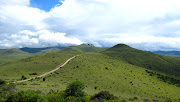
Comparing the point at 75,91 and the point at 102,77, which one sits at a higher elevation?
the point at 75,91

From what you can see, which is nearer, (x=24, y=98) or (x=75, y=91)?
(x=24, y=98)

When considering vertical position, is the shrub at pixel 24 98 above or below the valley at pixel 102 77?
above

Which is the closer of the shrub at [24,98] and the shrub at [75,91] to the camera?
the shrub at [24,98]

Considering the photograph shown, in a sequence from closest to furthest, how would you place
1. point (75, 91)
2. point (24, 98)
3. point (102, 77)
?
point (24, 98), point (75, 91), point (102, 77)

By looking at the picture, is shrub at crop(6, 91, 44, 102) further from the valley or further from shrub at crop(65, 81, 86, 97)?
the valley

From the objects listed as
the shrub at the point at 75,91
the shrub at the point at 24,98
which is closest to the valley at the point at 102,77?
the shrub at the point at 75,91

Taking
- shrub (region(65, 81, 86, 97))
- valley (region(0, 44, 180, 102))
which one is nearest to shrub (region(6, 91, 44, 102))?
shrub (region(65, 81, 86, 97))

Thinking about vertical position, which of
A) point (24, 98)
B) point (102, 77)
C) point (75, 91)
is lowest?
point (102, 77)

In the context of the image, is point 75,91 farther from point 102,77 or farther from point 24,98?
point 102,77

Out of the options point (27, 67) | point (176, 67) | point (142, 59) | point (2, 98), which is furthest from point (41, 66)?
point (176, 67)

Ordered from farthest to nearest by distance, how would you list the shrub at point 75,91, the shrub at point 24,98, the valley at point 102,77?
the valley at point 102,77 → the shrub at point 75,91 → the shrub at point 24,98

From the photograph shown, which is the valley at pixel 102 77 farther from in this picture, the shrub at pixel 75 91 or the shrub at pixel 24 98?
the shrub at pixel 24 98

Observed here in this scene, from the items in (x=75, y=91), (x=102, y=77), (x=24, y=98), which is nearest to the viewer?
(x=24, y=98)

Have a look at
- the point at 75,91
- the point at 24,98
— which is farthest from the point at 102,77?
the point at 24,98
